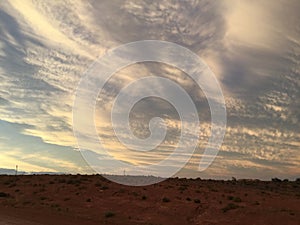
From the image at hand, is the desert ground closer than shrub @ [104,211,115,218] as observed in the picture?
Yes

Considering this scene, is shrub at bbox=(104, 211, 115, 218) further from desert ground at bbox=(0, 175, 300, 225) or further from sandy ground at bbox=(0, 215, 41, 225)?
sandy ground at bbox=(0, 215, 41, 225)

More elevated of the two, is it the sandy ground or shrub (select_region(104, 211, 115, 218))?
shrub (select_region(104, 211, 115, 218))

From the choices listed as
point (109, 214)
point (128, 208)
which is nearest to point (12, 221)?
point (109, 214)

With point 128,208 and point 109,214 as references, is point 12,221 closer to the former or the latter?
point 109,214

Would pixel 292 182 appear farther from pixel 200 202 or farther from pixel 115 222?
pixel 115 222

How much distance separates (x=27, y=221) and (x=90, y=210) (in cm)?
875

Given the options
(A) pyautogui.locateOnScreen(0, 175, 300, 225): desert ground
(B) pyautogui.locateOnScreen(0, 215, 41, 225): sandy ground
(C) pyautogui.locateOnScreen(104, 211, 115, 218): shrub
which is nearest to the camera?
(B) pyautogui.locateOnScreen(0, 215, 41, 225): sandy ground

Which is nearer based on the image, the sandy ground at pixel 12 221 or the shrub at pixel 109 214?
the sandy ground at pixel 12 221

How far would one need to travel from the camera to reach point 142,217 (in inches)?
1237

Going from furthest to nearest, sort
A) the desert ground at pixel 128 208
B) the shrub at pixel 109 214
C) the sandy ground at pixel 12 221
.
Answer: the shrub at pixel 109 214 < the desert ground at pixel 128 208 < the sandy ground at pixel 12 221

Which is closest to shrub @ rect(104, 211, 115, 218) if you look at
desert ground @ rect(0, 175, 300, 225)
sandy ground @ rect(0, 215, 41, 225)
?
desert ground @ rect(0, 175, 300, 225)

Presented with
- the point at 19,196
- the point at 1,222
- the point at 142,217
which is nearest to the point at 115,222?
the point at 142,217

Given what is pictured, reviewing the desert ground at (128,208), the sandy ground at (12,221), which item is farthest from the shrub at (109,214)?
the sandy ground at (12,221)

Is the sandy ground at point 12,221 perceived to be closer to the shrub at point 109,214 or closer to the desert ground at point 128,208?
the desert ground at point 128,208
